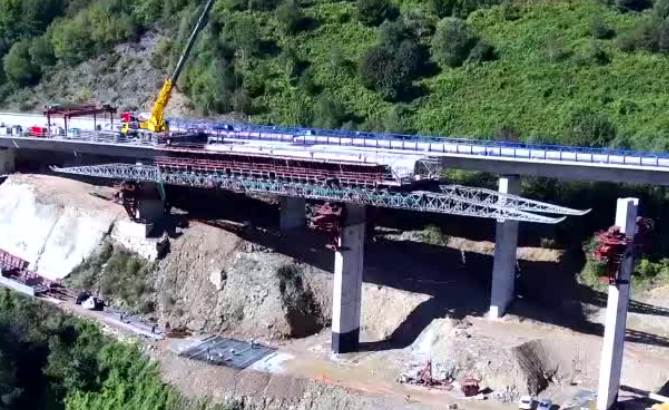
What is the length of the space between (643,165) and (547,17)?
123 feet

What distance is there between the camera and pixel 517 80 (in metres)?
76.6

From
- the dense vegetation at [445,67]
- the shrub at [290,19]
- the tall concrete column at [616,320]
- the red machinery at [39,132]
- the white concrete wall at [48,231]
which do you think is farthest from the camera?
the shrub at [290,19]

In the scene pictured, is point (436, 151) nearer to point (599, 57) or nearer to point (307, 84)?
point (599, 57)

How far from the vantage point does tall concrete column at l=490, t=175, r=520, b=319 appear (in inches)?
2039

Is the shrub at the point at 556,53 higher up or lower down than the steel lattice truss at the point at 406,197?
higher up

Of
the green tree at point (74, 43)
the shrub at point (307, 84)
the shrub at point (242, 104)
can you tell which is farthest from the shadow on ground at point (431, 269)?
the green tree at point (74, 43)

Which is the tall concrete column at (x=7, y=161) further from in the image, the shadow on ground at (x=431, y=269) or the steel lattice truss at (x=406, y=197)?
the steel lattice truss at (x=406, y=197)

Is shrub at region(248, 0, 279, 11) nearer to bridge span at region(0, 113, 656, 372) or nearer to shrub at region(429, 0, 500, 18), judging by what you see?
shrub at region(429, 0, 500, 18)

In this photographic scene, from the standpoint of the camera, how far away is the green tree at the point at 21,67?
332 ft

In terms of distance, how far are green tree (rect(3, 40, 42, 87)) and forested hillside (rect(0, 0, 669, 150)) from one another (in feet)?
53.7

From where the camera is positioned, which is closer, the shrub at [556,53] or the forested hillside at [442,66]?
the forested hillside at [442,66]

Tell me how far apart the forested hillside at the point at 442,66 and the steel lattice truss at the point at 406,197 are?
19111mm

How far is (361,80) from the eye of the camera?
3189 inches

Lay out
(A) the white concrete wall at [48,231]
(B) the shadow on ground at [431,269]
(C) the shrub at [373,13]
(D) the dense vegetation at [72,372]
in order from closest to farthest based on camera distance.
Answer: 1. (D) the dense vegetation at [72,372]
2. (B) the shadow on ground at [431,269]
3. (A) the white concrete wall at [48,231]
4. (C) the shrub at [373,13]
